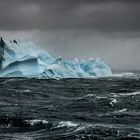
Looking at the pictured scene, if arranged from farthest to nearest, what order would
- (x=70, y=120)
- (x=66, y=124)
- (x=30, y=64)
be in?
(x=30, y=64)
(x=70, y=120)
(x=66, y=124)

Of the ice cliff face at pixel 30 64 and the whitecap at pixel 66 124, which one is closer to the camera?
the whitecap at pixel 66 124

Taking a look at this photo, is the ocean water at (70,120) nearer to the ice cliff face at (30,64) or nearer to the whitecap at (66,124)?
Result: the whitecap at (66,124)

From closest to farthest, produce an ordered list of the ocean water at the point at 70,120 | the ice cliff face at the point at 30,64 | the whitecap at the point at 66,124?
1. the ocean water at the point at 70,120
2. the whitecap at the point at 66,124
3. the ice cliff face at the point at 30,64

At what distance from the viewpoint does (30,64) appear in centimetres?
9338

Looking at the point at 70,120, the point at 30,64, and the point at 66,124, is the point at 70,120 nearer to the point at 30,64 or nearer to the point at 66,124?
the point at 66,124

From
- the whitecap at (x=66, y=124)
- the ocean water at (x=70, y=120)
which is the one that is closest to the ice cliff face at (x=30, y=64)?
the ocean water at (x=70, y=120)

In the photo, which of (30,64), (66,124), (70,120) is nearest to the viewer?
(66,124)

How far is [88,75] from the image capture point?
114 metres

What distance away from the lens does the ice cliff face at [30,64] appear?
302 feet

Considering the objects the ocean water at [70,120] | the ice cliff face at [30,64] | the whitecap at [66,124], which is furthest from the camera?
the ice cliff face at [30,64]

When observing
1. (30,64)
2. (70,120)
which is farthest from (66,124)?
(30,64)

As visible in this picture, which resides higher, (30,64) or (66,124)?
(30,64)

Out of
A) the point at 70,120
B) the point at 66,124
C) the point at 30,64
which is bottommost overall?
the point at 66,124

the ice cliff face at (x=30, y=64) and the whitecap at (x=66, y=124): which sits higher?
the ice cliff face at (x=30, y=64)
